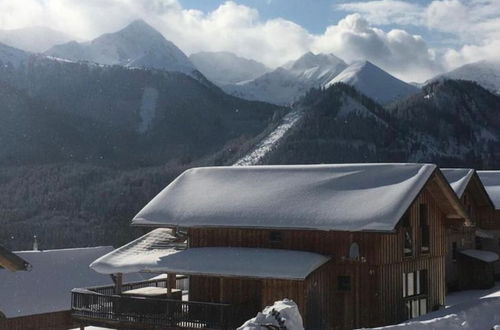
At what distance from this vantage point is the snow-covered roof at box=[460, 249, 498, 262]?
123 ft

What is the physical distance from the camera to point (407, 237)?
1009 inches

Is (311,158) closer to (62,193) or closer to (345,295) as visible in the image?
(62,193)

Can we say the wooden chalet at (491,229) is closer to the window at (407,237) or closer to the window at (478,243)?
the window at (478,243)

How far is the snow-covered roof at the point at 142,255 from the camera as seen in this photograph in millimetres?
25609

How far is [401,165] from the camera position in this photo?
25984mm

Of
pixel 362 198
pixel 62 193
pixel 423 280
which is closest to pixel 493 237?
pixel 423 280

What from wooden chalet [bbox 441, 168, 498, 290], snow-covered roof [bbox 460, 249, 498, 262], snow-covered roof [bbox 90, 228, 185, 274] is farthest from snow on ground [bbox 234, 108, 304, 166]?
snow-covered roof [bbox 90, 228, 185, 274]

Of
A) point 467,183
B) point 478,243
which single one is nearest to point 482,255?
point 478,243

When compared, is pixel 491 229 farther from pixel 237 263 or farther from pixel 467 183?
pixel 237 263

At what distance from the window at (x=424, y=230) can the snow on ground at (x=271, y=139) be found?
12741 centimetres

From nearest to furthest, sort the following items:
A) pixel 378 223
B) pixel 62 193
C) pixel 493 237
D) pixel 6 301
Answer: pixel 378 223
pixel 6 301
pixel 493 237
pixel 62 193

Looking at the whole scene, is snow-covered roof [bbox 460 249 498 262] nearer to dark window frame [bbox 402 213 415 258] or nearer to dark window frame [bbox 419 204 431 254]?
dark window frame [bbox 419 204 431 254]

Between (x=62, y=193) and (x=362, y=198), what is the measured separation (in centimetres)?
13326

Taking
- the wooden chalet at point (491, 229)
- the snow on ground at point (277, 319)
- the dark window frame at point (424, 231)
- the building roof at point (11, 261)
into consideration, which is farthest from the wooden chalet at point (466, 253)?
the building roof at point (11, 261)
